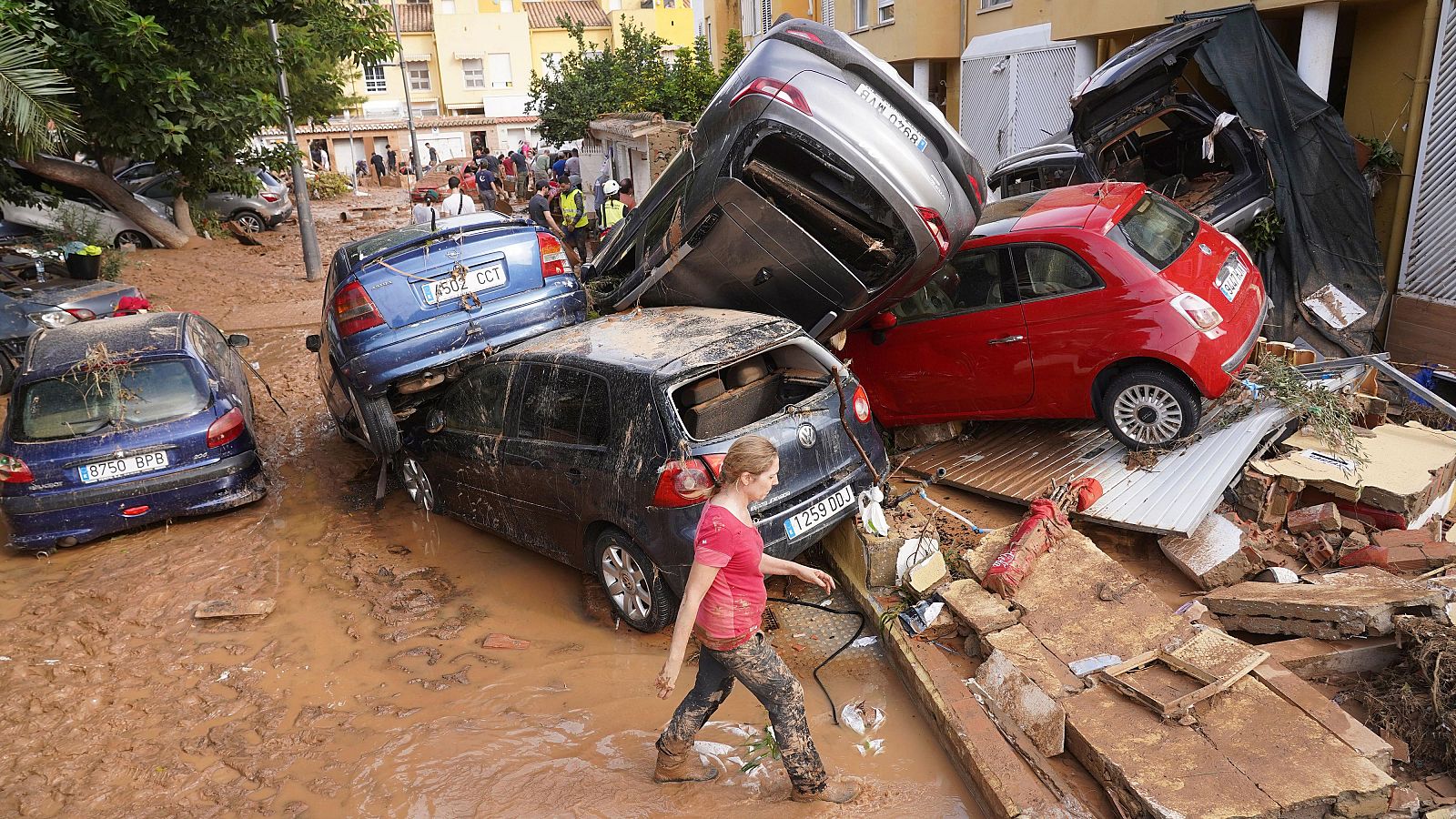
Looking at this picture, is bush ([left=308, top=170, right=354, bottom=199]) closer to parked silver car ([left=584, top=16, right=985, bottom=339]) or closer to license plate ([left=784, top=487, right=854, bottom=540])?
parked silver car ([left=584, top=16, right=985, bottom=339])

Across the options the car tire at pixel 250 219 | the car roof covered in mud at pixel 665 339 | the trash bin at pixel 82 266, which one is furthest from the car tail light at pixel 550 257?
the car tire at pixel 250 219

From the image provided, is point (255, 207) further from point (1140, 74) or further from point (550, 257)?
point (1140, 74)

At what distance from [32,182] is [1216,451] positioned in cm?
2160

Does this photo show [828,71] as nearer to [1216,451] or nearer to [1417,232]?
[1216,451]

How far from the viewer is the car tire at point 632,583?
207 inches

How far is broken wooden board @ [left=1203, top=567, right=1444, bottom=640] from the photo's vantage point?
429 centimetres

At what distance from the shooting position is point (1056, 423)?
7.25 metres

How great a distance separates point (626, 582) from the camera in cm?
A: 547

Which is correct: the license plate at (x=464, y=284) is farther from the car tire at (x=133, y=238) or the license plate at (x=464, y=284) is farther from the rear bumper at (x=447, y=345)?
the car tire at (x=133, y=238)

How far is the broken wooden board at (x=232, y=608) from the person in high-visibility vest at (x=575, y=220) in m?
8.70

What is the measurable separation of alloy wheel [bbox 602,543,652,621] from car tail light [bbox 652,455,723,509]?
586 mm

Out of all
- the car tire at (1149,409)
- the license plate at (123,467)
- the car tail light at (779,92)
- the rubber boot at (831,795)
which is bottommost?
the rubber boot at (831,795)

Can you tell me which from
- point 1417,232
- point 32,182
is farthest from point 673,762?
point 32,182

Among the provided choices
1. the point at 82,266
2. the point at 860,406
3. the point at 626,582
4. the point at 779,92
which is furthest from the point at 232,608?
the point at 82,266
